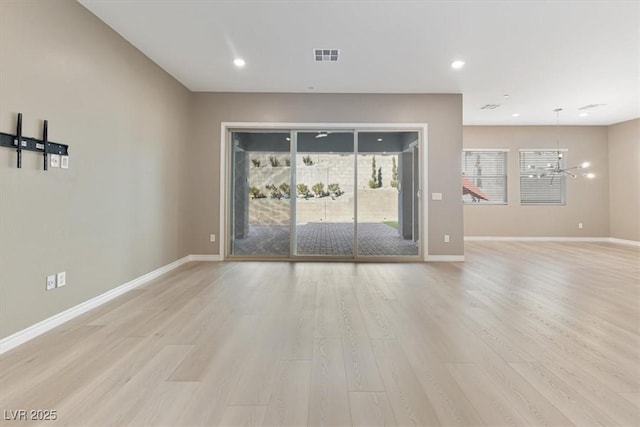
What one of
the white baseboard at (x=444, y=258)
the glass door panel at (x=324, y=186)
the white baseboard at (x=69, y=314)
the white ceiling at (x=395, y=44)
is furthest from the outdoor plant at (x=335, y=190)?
the white baseboard at (x=69, y=314)

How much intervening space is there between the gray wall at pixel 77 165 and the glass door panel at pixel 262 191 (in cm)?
135

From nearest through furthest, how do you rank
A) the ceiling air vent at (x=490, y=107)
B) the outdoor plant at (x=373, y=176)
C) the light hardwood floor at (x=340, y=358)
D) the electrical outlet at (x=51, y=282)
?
the light hardwood floor at (x=340, y=358) → the electrical outlet at (x=51, y=282) → the outdoor plant at (x=373, y=176) → the ceiling air vent at (x=490, y=107)

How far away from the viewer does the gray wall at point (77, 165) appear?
2334mm

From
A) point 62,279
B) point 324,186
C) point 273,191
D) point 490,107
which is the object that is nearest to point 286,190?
point 273,191

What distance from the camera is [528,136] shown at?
815 cm

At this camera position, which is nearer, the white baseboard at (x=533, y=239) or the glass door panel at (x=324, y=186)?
the glass door panel at (x=324, y=186)

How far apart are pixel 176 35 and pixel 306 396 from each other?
3883 millimetres

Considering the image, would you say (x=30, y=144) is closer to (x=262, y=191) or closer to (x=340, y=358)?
(x=340, y=358)

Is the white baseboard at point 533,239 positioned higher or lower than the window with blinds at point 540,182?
lower

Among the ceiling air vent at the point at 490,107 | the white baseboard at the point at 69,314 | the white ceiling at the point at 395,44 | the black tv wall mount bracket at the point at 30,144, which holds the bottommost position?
the white baseboard at the point at 69,314

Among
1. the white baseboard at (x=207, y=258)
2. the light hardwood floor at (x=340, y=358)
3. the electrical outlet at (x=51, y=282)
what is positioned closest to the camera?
the light hardwood floor at (x=340, y=358)

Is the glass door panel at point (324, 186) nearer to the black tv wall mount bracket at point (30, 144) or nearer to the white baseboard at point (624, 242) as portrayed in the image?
the black tv wall mount bracket at point (30, 144)

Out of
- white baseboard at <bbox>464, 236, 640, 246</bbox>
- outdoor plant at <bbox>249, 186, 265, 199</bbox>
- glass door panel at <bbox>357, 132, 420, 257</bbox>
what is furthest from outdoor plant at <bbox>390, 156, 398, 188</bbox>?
white baseboard at <bbox>464, 236, 640, 246</bbox>

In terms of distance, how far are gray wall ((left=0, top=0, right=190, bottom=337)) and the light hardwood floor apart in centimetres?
44
